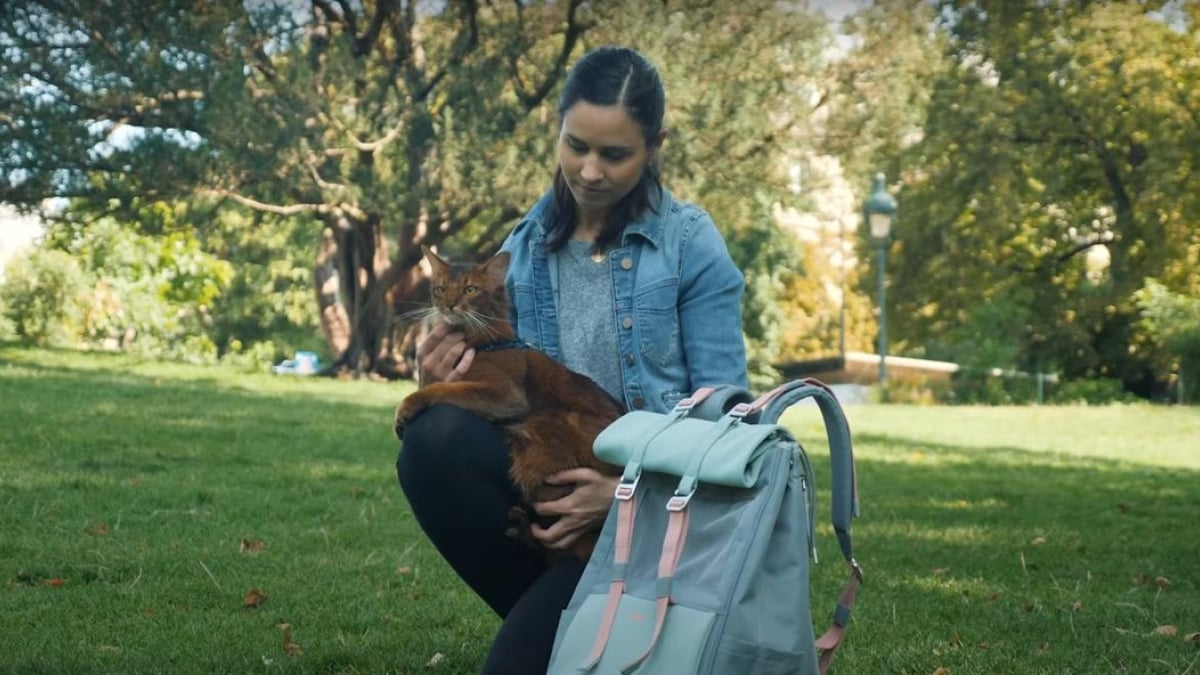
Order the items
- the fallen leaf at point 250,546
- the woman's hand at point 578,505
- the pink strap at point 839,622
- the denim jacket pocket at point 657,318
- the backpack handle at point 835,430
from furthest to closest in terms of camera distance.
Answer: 1. the fallen leaf at point 250,546
2. the denim jacket pocket at point 657,318
3. the woman's hand at point 578,505
4. the pink strap at point 839,622
5. the backpack handle at point 835,430

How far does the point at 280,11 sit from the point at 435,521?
19.0 metres

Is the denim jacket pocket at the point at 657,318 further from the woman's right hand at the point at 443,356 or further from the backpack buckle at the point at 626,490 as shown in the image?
the backpack buckle at the point at 626,490

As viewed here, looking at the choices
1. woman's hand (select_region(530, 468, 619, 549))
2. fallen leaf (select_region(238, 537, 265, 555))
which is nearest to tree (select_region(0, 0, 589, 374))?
fallen leaf (select_region(238, 537, 265, 555))

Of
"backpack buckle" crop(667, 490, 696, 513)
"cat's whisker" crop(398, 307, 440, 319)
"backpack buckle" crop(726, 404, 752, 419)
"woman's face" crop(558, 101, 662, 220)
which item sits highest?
"woman's face" crop(558, 101, 662, 220)

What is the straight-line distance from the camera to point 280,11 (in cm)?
2150

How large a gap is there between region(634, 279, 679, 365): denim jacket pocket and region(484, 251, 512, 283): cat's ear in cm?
40

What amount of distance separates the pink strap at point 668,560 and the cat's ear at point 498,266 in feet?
3.84

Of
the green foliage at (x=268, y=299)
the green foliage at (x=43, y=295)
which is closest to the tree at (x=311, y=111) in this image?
the green foliage at (x=43, y=295)

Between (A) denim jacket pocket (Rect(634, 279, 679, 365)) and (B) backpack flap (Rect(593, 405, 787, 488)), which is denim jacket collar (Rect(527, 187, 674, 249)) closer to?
(A) denim jacket pocket (Rect(634, 279, 679, 365))

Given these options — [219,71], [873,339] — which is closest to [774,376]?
[873,339]

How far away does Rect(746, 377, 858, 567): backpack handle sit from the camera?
309 centimetres

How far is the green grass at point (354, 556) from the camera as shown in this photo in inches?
181

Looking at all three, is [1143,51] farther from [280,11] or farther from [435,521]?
[435,521]

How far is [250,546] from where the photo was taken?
6387 millimetres
